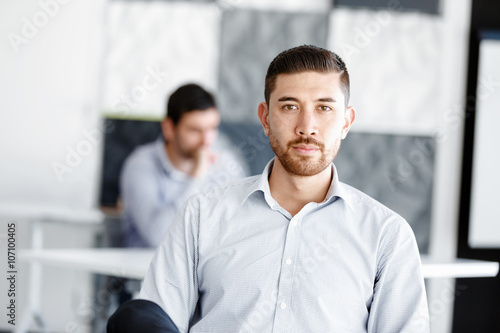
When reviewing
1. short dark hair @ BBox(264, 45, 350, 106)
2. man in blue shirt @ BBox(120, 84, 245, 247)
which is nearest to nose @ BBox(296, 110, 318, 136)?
short dark hair @ BBox(264, 45, 350, 106)

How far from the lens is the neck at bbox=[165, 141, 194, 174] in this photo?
347cm

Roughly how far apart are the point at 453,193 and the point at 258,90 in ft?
4.63

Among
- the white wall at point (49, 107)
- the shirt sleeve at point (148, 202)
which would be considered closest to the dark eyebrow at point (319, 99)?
the shirt sleeve at point (148, 202)

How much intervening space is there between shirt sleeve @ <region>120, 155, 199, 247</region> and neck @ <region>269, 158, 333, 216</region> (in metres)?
1.57

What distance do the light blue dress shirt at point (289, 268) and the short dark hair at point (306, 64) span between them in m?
0.27

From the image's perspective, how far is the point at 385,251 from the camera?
1.60m

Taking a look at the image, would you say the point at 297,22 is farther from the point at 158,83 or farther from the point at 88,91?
the point at 88,91

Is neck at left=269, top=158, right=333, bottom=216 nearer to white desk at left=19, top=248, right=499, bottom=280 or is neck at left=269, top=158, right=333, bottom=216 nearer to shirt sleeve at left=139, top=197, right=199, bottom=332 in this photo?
shirt sleeve at left=139, top=197, right=199, bottom=332

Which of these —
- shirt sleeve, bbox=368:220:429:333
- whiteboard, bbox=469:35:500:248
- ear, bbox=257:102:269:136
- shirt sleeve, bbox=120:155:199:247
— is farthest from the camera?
whiteboard, bbox=469:35:500:248

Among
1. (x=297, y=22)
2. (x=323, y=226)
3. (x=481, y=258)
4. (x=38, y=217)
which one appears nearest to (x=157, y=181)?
(x=38, y=217)

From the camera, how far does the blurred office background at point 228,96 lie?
395cm

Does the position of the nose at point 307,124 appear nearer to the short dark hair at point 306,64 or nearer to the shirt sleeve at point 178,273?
the short dark hair at point 306,64

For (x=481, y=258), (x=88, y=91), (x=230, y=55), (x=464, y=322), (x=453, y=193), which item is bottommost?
(x=464, y=322)

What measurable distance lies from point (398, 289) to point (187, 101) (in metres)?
2.10
